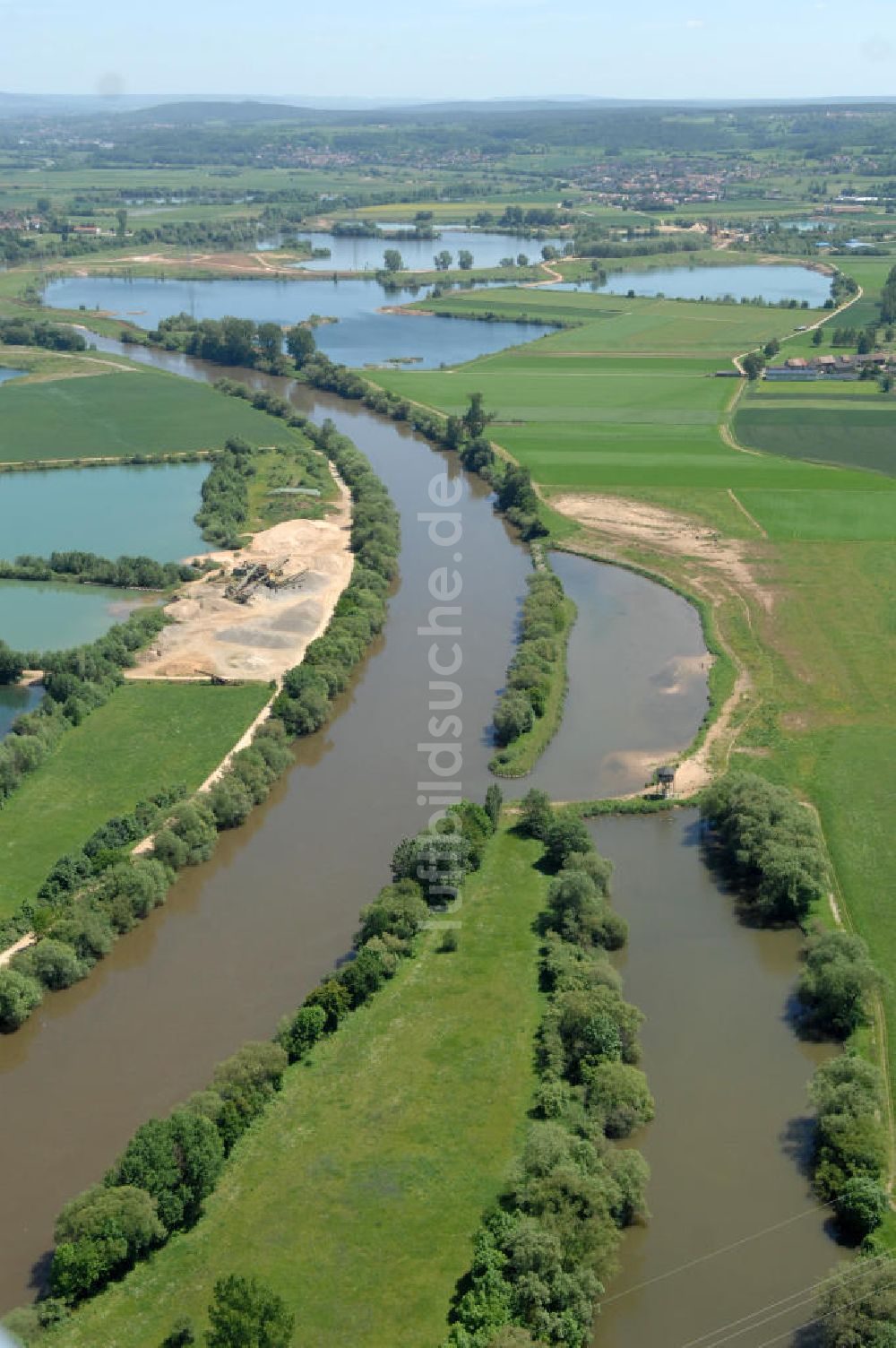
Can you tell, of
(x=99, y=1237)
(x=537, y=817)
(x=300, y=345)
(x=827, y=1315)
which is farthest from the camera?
(x=300, y=345)

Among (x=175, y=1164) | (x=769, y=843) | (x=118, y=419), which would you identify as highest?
(x=118, y=419)

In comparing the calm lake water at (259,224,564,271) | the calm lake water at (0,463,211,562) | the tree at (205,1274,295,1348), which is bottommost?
the tree at (205,1274,295,1348)

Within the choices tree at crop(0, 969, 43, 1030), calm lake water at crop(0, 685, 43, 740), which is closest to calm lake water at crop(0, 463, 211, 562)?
calm lake water at crop(0, 685, 43, 740)

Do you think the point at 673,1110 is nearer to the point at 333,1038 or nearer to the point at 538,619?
the point at 333,1038

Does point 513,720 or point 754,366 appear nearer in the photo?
point 513,720

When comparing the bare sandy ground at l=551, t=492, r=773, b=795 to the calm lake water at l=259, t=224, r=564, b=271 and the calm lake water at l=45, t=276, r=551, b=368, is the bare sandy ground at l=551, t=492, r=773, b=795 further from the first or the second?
the calm lake water at l=259, t=224, r=564, b=271

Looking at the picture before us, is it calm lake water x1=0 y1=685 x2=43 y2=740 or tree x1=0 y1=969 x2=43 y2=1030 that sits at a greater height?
calm lake water x1=0 y1=685 x2=43 y2=740

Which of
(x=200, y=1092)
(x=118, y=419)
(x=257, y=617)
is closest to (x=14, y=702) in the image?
(x=257, y=617)

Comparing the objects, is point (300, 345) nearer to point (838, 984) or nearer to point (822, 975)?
point (822, 975)
